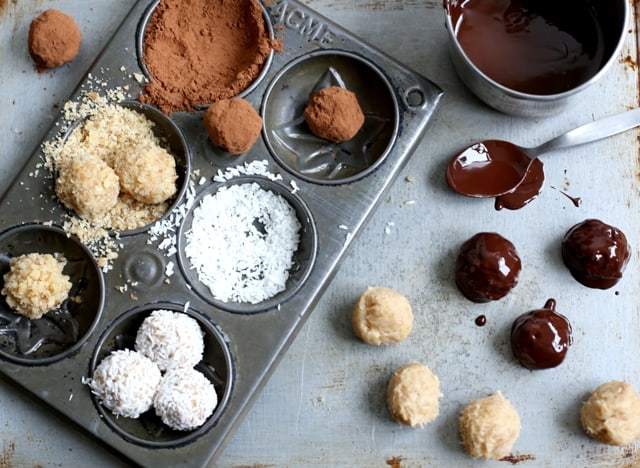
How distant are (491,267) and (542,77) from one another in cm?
64

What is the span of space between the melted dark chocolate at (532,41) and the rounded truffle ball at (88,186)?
4.02 ft

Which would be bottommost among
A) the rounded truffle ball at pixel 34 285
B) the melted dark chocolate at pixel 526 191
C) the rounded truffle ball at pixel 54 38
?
the rounded truffle ball at pixel 34 285

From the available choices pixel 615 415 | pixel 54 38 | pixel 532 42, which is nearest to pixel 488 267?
pixel 615 415

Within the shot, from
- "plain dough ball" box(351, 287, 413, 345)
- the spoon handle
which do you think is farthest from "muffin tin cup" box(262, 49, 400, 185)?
the spoon handle

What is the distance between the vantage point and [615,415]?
2.43 meters

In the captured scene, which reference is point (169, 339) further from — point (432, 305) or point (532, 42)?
point (532, 42)

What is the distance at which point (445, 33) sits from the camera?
2715mm

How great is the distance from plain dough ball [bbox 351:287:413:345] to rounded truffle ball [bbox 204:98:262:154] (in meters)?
0.65

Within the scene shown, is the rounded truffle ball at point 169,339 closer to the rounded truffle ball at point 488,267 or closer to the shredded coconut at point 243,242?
the shredded coconut at point 243,242

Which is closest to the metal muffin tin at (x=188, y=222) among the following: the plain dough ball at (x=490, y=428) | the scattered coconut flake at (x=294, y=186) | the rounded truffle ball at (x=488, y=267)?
the scattered coconut flake at (x=294, y=186)

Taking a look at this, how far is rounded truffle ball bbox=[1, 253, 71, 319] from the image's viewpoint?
2.35 m

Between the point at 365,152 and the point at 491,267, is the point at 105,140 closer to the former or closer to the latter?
the point at 365,152

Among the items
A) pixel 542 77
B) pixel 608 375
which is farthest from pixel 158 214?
pixel 608 375

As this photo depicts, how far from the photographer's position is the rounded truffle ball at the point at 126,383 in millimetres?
2270
